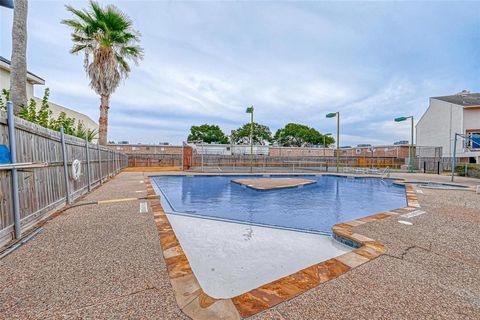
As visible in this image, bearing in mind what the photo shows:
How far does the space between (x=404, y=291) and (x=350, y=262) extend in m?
0.52

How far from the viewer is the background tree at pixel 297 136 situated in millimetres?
48781

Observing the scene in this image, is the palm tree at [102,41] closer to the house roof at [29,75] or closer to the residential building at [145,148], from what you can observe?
the house roof at [29,75]

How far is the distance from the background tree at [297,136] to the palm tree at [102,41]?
1634 inches

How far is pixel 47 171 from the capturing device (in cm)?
362

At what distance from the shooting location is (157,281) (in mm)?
1773

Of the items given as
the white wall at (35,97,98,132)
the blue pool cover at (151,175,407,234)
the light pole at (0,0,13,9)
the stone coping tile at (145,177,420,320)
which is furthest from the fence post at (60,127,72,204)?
the white wall at (35,97,98,132)

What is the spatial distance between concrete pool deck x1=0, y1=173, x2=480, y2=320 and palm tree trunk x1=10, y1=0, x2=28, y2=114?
10.7 ft

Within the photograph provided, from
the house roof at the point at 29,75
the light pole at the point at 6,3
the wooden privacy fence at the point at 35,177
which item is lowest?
the wooden privacy fence at the point at 35,177

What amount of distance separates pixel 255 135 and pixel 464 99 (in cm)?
3451

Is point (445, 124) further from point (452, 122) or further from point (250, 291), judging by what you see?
point (250, 291)

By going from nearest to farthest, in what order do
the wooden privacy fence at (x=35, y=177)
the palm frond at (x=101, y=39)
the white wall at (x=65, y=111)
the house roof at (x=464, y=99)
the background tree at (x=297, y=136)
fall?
the wooden privacy fence at (x=35, y=177)
the palm frond at (x=101, y=39)
the white wall at (x=65, y=111)
the house roof at (x=464, y=99)
the background tree at (x=297, y=136)

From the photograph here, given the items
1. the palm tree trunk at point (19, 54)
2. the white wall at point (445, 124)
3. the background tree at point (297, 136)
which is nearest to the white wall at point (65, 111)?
the palm tree trunk at point (19, 54)

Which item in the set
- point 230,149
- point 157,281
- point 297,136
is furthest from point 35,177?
point 297,136

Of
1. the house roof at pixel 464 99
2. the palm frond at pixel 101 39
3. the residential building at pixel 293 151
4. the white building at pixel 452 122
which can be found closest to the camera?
the palm frond at pixel 101 39
